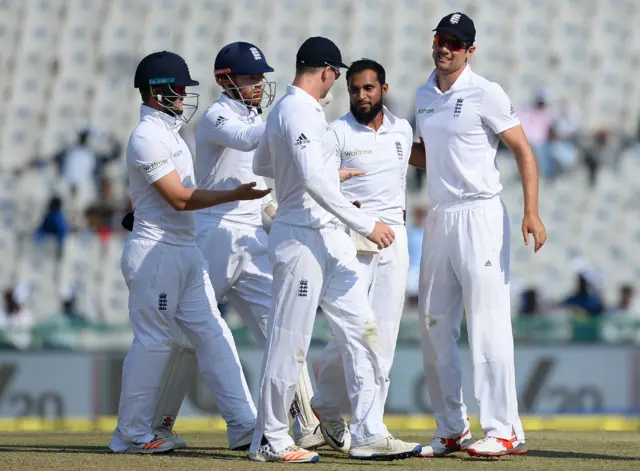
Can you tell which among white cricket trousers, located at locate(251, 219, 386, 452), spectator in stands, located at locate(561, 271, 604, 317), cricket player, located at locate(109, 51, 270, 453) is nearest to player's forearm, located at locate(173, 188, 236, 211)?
cricket player, located at locate(109, 51, 270, 453)

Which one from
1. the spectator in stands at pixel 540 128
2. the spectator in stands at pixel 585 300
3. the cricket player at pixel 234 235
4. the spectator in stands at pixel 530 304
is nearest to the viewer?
the cricket player at pixel 234 235

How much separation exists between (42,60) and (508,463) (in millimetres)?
12885

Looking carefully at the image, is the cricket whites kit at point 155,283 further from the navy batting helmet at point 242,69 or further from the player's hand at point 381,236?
the player's hand at point 381,236

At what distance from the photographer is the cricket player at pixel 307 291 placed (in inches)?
252

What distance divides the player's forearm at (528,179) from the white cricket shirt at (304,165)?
1.00 meters

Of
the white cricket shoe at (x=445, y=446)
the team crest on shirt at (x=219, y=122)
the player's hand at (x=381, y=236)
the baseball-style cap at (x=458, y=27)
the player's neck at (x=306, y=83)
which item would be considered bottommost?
the white cricket shoe at (x=445, y=446)

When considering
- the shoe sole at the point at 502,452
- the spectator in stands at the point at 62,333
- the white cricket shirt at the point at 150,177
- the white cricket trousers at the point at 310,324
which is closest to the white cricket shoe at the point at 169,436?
the white cricket trousers at the point at 310,324

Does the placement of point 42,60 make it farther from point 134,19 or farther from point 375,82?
point 375,82

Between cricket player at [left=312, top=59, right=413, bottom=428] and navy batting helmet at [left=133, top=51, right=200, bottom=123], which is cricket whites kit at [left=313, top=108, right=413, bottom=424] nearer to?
cricket player at [left=312, top=59, right=413, bottom=428]

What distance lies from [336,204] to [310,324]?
0.67 m

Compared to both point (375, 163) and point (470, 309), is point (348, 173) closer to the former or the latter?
point (375, 163)

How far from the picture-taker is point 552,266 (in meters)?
14.7

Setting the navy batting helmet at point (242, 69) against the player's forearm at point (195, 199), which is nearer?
the player's forearm at point (195, 199)

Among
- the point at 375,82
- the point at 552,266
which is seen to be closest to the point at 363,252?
the point at 375,82
